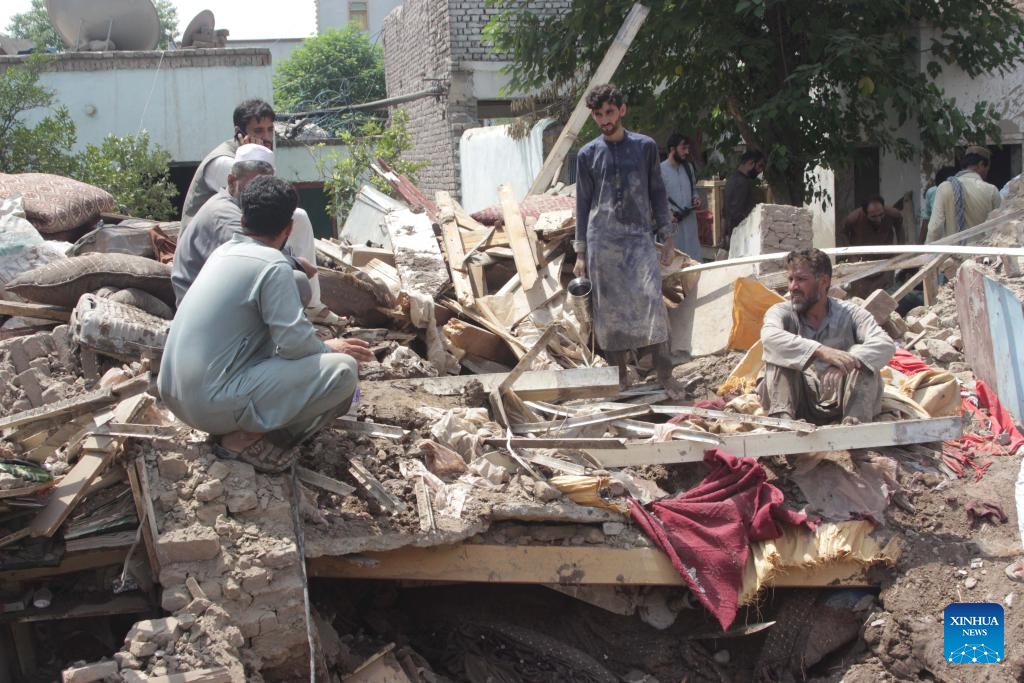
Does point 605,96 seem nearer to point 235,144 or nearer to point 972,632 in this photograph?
point 235,144

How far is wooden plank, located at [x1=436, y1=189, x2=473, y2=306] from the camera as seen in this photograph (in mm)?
7484

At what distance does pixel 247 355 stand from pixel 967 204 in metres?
6.59

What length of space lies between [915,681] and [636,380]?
109 inches

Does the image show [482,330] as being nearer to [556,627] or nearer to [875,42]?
[556,627]

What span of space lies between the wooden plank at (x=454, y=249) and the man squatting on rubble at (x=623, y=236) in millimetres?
1020

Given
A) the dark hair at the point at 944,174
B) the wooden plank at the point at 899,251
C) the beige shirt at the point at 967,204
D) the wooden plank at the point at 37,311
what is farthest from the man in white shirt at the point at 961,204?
the wooden plank at the point at 37,311

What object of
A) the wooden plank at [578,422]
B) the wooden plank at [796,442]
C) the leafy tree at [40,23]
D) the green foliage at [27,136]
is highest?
the leafy tree at [40,23]

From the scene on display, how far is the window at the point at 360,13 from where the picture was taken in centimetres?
4331

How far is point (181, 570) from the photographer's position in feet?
13.2

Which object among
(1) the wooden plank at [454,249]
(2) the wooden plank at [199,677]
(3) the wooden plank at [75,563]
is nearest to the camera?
(2) the wooden plank at [199,677]

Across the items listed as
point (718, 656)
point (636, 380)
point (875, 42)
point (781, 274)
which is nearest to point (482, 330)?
point (636, 380)

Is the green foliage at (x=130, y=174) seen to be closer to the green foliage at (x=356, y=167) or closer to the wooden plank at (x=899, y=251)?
the green foliage at (x=356, y=167)

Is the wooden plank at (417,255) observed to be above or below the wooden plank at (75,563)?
above

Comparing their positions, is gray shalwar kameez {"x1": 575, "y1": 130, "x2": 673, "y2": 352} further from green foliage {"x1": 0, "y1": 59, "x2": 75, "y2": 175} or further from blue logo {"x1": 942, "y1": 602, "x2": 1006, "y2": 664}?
green foliage {"x1": 0, "y1": 59, "x2": 75, "y2": 175}
